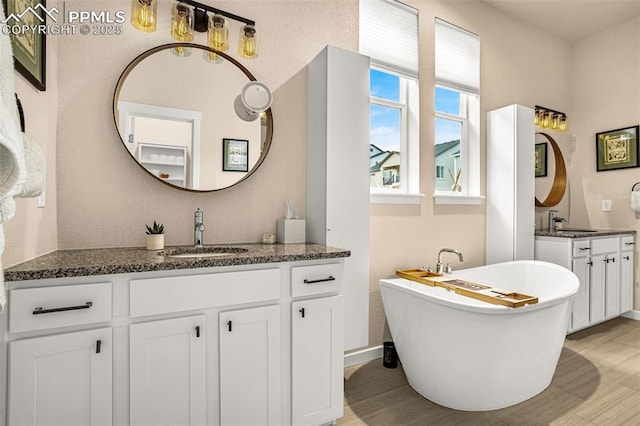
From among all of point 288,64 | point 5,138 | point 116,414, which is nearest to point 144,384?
point 116,414

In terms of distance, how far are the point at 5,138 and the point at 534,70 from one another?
4.33 m

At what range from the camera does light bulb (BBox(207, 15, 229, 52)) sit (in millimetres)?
1960

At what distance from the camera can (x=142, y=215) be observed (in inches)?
74.3

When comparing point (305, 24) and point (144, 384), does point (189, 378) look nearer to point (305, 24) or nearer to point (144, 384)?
point (144, 384)

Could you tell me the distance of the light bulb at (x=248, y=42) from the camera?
204 centimetres

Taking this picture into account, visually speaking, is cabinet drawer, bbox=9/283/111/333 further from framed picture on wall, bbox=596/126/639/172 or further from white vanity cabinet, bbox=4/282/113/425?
framed picture on wall, bbox=596/126/639/172

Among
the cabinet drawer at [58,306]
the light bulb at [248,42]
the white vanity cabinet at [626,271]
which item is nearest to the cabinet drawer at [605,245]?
the white vanity cabinet at [626,271]

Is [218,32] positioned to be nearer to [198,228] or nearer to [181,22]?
[181,22]

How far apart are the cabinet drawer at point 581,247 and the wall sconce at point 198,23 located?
303cm

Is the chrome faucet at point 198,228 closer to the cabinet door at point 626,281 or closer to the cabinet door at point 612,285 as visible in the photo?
the cabinet door at point 612,285

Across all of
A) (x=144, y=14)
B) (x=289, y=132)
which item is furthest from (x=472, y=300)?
(x=144, y=14)

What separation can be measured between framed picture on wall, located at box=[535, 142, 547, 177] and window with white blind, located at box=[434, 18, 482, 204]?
102 centimetres

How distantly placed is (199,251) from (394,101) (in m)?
1.90

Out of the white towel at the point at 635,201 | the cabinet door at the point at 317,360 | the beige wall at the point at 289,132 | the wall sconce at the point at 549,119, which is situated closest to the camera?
the cabinet door at the point at 317,360
